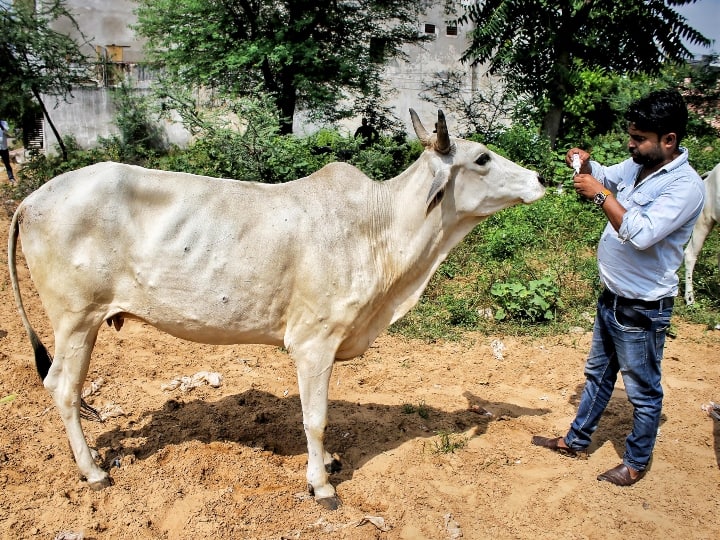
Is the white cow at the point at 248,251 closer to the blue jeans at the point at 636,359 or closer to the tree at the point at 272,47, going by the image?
the blue jeans at the point at 636,359

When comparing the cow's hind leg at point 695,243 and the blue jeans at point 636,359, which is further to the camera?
the cow's hind leg at point 695,243

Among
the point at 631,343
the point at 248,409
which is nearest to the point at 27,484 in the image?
the point at 248,409

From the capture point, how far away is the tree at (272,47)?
11094 millimetres

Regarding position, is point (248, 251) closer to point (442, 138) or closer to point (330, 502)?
point (442, 138)

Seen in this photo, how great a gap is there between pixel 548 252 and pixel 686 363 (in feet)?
9.00

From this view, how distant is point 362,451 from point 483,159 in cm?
205

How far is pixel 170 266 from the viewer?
3.39 metres

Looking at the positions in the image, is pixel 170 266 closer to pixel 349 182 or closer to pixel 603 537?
pixel 349 182

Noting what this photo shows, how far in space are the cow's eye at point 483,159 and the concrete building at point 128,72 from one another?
12.4 m

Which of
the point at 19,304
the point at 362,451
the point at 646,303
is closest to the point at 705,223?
the point at 646,303

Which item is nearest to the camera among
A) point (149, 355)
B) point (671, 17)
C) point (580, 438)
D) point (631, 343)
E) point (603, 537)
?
point (603, 537)

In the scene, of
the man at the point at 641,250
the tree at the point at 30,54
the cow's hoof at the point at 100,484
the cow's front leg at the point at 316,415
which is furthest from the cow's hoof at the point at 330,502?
the tree at the point at 30,54

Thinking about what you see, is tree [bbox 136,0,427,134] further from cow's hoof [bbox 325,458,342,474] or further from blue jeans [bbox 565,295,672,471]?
blue jeans [bbox 565,295,672,471]

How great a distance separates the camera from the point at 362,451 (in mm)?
4168
